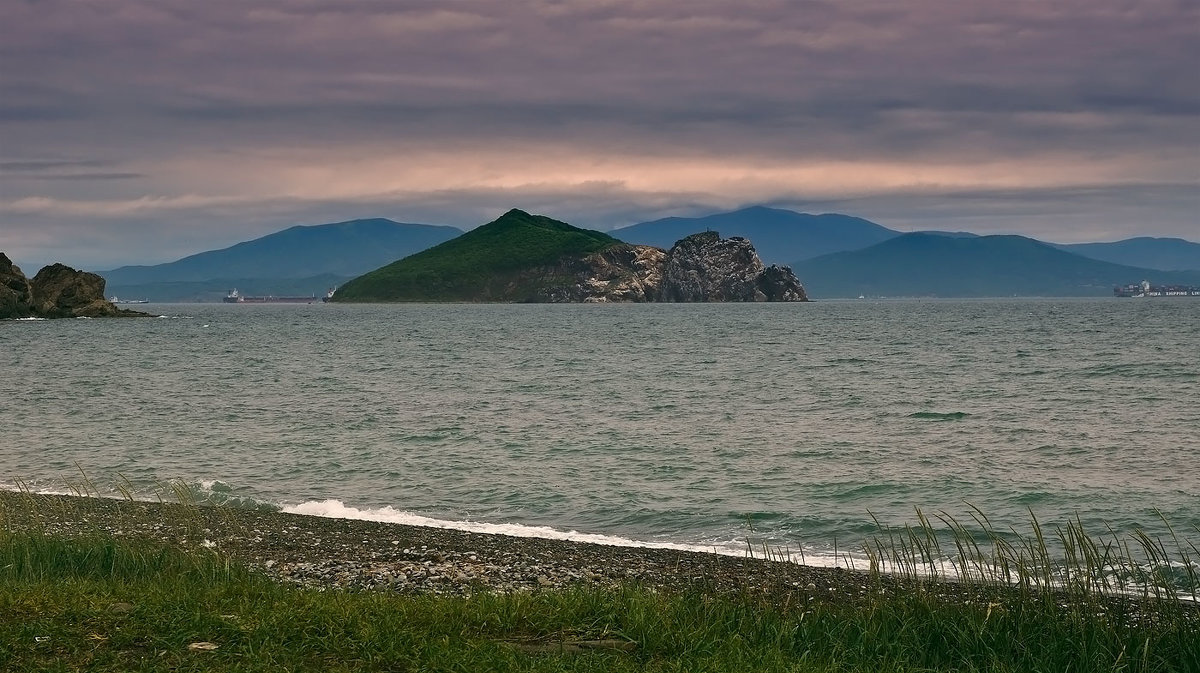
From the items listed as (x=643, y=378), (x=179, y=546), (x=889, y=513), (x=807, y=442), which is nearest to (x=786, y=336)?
(x=643, y=378)

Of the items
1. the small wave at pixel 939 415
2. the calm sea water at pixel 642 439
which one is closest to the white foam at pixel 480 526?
the calm sea water at pixel 642 439

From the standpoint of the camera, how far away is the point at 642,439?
1673 inches

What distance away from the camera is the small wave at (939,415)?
49281mm

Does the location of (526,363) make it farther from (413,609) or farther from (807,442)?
(413,609)

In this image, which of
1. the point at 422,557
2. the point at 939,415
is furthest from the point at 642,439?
the point at 422,557

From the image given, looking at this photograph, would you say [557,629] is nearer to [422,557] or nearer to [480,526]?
[422,557]

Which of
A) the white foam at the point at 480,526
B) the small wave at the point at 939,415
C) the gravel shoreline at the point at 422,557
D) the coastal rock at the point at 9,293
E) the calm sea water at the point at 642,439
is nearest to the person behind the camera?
the gravel shoreline at the point at 422,557

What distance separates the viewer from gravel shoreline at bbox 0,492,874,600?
17297 mm

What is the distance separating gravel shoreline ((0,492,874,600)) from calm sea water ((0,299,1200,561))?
6.98 feet

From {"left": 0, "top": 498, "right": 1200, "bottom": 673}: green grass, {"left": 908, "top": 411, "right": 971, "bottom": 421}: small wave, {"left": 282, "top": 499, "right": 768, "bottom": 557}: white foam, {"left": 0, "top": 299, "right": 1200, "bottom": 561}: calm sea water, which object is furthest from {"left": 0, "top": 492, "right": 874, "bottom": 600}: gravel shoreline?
{"left": 908, "top": 411, "right": 971, "bottom": 421}: small wave

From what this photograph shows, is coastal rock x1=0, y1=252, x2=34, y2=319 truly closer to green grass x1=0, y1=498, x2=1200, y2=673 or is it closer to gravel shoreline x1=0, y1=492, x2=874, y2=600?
gravel shoreline x1=0, y1=492, x2=874, y2=600

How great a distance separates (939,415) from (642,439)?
53.3 ft

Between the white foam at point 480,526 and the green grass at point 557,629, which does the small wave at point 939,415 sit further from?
the green grass at point 557,629

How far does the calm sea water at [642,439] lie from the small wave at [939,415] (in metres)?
0.21
